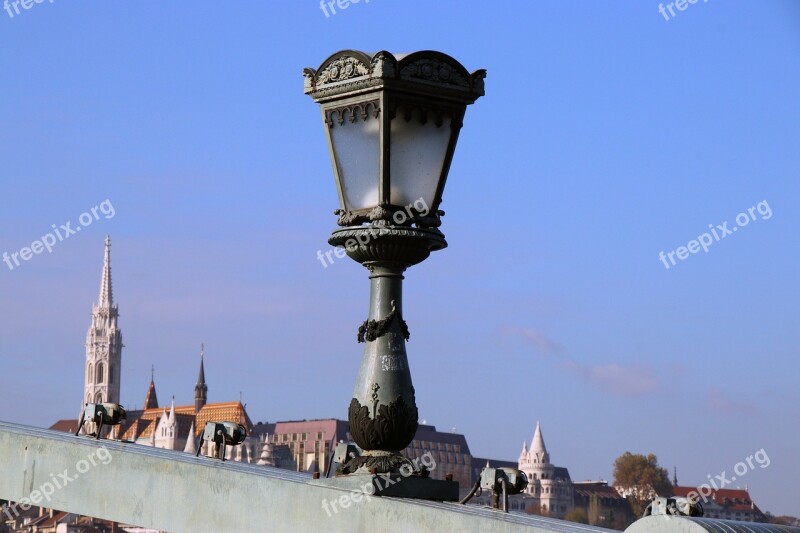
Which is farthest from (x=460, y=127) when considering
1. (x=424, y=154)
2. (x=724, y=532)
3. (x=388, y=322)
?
(x=724, y=532)

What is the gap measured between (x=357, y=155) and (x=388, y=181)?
191mm

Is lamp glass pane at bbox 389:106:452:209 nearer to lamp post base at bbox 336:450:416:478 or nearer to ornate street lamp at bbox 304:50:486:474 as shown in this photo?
ornate street lamp at bbox 304:50:486:474

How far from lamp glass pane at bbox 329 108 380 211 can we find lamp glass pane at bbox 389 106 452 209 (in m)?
0.09

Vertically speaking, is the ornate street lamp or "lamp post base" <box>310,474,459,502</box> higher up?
the ornate street lamp

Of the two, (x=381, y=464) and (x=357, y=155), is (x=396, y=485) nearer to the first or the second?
(x=381, y=464)

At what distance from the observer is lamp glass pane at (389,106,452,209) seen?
6770mm

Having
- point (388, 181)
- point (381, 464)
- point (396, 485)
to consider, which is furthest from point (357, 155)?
point (396, 485)

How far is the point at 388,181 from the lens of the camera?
6805 mm

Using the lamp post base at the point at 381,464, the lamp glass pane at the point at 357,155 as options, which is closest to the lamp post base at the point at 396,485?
the lamp post base at the point at 381,464

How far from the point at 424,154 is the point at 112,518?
1980mm

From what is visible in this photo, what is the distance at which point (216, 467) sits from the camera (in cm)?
646

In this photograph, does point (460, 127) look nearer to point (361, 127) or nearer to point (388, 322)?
point (361, 127)

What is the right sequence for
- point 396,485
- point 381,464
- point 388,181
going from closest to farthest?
point 396,485 → point 381,464 → point 388,181

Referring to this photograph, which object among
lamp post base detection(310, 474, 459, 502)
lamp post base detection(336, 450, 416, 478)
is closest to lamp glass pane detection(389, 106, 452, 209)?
→ lamp post base detection(336, 450, 416, 478)
